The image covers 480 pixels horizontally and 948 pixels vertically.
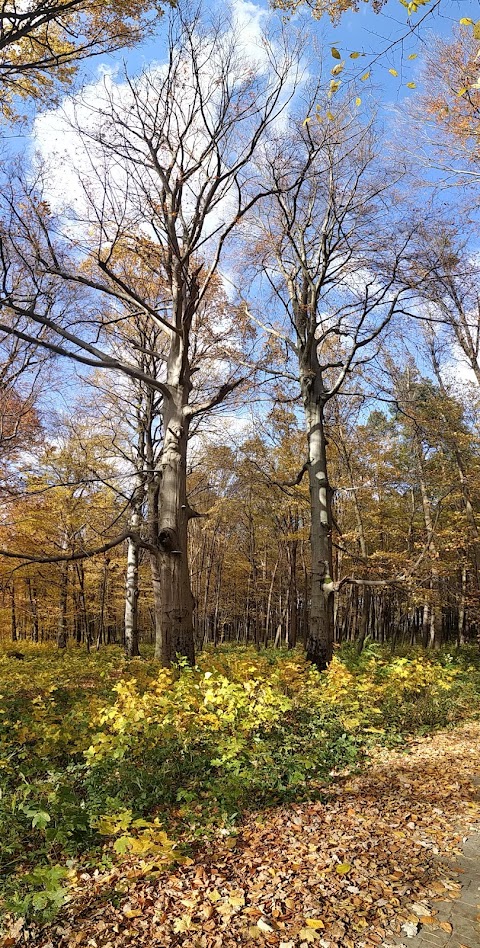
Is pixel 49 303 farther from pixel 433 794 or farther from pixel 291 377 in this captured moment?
pixel 433 794

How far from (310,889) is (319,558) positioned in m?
6.17

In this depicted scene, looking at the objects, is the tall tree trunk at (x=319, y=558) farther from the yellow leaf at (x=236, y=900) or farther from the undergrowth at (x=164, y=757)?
the yellow leaf at (x=236, y=900)

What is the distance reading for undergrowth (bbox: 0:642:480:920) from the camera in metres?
3.19

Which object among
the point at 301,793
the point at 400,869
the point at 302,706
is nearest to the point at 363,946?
the point at 400,869

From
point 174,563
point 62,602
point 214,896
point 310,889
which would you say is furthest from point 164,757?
point 62,602

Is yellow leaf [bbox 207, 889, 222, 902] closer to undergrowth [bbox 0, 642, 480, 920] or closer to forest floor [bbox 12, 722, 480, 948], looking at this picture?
forest floor [bbox 12, 722, 480, 948]

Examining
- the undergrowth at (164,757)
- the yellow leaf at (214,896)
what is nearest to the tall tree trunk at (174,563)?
the undergrowth at (164,757)

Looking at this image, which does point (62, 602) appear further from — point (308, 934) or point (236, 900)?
point (308, 934)

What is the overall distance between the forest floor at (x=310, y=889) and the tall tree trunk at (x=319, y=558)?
4.55 metres

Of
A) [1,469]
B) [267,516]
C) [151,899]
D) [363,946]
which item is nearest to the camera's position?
[363,946]

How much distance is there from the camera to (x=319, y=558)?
8.98 metres

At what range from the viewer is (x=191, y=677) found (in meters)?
6.25

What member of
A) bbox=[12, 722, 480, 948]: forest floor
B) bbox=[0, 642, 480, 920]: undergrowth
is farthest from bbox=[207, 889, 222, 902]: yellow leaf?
bbox=[0, 642, 480, 920]: undergrowth

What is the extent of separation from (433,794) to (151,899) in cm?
276
